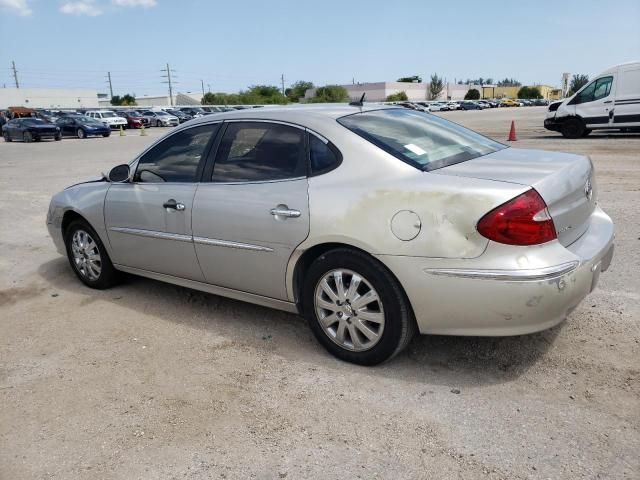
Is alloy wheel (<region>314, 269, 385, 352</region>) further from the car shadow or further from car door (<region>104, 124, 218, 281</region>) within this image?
car door (<region>104, 124, 218, 281</region>)

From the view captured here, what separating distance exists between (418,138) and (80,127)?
107 feet

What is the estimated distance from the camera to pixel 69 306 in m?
4.74

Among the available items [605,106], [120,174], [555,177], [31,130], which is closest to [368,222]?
[555,177]

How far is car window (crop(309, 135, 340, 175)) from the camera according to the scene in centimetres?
340

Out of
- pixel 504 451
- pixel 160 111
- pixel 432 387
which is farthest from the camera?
pixel 160 111

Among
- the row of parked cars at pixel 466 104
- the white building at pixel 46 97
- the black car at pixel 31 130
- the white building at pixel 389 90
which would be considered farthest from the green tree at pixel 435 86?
the black car at pixel 31 130

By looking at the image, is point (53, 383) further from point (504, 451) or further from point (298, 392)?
point (504, 451)

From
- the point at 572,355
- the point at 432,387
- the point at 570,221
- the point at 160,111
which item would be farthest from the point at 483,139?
the point at 160,111

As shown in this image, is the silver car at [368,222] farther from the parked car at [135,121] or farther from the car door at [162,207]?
the parked car at [135,121]

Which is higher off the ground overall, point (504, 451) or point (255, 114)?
point (255, 114)

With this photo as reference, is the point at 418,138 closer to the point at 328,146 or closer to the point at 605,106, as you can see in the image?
the point at 328,146

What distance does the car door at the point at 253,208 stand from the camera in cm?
347

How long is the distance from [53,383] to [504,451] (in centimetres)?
267

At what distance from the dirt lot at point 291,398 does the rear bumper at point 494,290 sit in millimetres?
406
